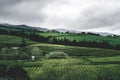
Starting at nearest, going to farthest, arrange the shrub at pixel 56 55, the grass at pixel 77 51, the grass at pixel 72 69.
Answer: the grass at pixel 72 69
the shrub at pixel 56 55
the grass at pixel 77 51

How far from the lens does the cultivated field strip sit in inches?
4432

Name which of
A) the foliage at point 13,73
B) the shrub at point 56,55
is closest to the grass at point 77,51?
the shrub at point 56,55

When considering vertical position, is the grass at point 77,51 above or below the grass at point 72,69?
above

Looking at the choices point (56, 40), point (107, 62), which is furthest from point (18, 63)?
point (56, 40)

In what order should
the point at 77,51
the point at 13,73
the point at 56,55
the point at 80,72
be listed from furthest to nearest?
1. the point at 77,51
2. the point at 56,55
3. the point at 80,72
4. the point at 13,73

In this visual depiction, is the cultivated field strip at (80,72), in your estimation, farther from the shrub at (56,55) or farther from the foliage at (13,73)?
the shrub at (56,55)

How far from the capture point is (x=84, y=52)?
163250 mm

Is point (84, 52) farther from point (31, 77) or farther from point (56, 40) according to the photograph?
point (31, 77)

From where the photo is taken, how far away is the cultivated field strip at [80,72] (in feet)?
369

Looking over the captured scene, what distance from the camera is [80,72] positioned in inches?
4582

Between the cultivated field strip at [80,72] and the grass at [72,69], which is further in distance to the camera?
the cultivated field strip at [80,72]

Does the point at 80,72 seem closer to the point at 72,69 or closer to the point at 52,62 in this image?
the point at 72,69

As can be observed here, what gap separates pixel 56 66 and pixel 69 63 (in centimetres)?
833

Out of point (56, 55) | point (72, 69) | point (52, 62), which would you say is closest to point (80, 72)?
point (72, 69)
